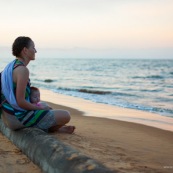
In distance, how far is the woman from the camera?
379 centimetres

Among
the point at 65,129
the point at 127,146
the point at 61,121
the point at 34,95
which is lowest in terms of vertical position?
the point at 127,146

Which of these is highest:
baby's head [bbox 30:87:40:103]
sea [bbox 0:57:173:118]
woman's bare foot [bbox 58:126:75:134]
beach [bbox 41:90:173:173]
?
baby's head [bbox 30:87:40:103]

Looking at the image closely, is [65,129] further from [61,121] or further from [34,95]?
[34,95]

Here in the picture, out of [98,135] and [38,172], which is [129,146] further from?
[38,172]

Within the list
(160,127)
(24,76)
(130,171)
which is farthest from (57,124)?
(160,127)

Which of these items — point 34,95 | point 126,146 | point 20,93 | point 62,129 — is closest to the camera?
point 20,93

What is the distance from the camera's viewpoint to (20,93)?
3.79 m

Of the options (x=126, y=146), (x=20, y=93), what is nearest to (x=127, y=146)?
(x=126, y=146)

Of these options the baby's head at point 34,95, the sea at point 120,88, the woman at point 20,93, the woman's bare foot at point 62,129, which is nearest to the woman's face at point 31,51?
the woman at point 20,93

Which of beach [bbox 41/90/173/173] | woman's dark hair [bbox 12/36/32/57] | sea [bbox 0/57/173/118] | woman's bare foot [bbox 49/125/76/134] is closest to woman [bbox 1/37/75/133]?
woman's dark hair [bbox 12/36/32/57]

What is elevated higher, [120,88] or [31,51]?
[31,51]

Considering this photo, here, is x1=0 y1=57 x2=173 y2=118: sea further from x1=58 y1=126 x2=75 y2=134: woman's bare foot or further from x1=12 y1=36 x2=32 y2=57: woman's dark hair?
x1=12 y1=36 x2=32 y2=57: woman's dark hair

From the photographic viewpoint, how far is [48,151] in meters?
3.06

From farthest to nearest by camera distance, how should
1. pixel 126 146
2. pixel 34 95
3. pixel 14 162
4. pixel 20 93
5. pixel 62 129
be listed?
pixel 62 129 < pixel 126 146 < pixel 34 95 < pixel 20 93 < pixel 14 162
